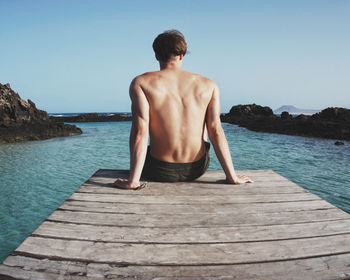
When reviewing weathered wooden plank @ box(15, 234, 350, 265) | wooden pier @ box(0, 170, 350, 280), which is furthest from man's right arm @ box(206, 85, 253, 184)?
weathered wooden plank @ box(15, 234, 350, 265)

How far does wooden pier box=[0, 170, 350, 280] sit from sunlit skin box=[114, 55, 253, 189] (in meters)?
0.44

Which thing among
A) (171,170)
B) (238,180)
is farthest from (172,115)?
(238,180)

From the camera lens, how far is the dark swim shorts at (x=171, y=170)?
9.66ft

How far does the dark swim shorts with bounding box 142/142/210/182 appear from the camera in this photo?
2.95 metres

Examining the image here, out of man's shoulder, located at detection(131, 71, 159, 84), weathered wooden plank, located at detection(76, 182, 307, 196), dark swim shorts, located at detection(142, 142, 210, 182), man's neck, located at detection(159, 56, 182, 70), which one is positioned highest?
man's neck, located at detection(159, 56, 182, 70)

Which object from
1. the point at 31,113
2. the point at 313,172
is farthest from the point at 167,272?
the point at 31,113

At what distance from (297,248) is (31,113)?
20.8 metres

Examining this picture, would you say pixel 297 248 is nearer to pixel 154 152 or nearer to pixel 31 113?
pixel 154 152

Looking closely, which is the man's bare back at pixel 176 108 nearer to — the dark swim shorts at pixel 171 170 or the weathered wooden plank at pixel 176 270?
the dark swim shorts at pixel 171 170

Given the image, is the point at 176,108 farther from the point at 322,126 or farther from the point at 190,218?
the point at 322,126

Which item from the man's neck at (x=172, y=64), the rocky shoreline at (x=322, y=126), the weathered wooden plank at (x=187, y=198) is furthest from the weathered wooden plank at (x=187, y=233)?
the rocky shoreline at (x=322, y=126)

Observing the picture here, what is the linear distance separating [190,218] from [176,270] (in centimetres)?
67

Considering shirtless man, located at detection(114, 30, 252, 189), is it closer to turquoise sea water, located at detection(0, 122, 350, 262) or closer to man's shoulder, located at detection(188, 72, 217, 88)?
man's shoulder, located at detection(188, 72, 217, 88)

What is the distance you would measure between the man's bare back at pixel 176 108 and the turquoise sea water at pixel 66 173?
Answer: 3.29 m
